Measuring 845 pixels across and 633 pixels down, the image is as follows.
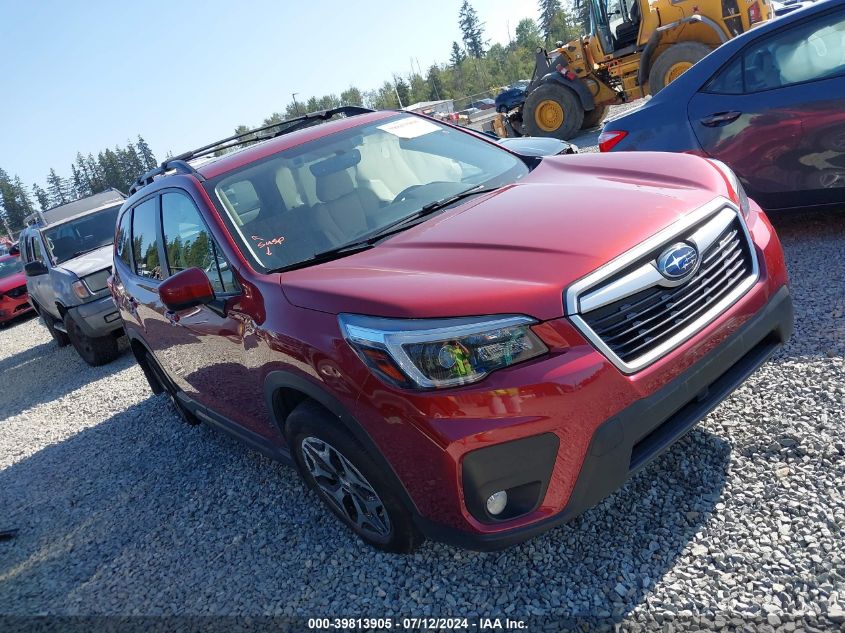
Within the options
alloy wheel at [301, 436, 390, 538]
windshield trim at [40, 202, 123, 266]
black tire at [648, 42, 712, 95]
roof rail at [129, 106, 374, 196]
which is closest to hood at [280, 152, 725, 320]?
alloy wheel at [301, 436, 390, 538]

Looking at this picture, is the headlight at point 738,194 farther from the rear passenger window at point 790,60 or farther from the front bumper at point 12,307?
the front bumper at point 12,307

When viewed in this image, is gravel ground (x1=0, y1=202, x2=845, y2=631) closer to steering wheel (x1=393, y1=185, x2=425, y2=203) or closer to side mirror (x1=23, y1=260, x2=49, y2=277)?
steering wheel (x1=393, y1=185, x2=425, y2=203)

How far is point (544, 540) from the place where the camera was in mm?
2746

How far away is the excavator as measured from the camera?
38.0ft

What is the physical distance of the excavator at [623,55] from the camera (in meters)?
11.6

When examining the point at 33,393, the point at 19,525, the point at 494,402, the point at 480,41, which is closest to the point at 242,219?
the point at 494,402

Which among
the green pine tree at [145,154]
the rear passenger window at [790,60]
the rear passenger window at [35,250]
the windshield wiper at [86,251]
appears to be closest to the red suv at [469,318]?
the rear passenger window at [790,60]

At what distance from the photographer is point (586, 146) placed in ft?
42.5

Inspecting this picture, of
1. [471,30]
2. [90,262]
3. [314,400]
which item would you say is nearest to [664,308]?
[314,400]

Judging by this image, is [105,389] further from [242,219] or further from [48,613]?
[242,219]

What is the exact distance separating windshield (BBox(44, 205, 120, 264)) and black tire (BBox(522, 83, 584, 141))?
878 centimetres

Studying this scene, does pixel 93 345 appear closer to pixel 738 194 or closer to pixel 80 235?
pixel 80 235

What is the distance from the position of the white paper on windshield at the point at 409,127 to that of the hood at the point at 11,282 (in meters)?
15.3

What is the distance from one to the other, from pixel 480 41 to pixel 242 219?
13119 cm
